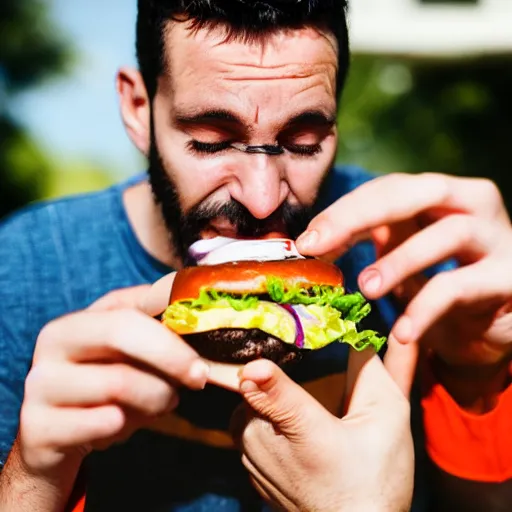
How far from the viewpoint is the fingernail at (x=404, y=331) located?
176 cm

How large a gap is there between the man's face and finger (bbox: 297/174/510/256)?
294 millimetres

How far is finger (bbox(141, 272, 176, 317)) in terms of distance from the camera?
6.37 ft

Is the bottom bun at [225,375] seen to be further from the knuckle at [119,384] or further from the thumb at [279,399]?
the knuckle at [119,384]

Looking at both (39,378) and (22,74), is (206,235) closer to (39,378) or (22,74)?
(39,378)

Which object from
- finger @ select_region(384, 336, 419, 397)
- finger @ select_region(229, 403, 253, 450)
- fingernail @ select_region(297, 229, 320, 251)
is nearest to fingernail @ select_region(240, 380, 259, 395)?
finger @ select_region(229, 403, 253, 450)

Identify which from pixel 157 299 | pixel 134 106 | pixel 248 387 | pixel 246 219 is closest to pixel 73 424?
pixel 248 387

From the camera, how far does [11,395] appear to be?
2379 millimetres

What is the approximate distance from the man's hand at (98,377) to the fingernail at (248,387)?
0.10m

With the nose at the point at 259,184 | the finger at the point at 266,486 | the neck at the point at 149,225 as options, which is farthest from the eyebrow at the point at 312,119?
the finger at the point at 266,486

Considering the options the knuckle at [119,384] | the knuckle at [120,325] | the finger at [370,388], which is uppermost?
the knuckle at [120,325]

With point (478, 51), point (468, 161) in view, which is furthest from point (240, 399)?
point (478, 51)

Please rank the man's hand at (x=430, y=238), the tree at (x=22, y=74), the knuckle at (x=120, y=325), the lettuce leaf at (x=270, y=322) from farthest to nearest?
the tree at (x=22, y=74), the man's hand at (x=430, y=238), the lettuce leaf at (x=270, y=322), the knuckle at (x=120, y=325)

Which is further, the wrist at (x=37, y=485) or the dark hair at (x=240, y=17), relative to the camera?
the dark hair at (x=240, y=17)

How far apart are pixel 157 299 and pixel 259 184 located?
0.49 metres
